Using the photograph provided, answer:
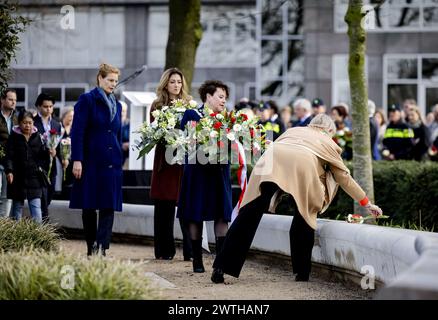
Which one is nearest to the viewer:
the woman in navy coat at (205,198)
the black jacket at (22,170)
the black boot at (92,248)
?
the woman in navy coat at (205,198)

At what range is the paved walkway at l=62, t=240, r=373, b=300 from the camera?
8539 mm

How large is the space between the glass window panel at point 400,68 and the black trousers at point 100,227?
23.5 m

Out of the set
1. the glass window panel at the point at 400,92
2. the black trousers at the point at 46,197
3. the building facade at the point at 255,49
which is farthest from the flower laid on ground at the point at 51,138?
the glass window panel at the point at 400,92

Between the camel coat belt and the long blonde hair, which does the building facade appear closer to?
the long blonde hair

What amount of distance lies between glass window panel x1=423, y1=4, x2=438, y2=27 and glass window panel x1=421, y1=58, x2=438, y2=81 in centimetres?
109

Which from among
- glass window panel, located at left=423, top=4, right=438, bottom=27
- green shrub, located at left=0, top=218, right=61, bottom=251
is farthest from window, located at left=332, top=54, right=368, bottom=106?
green shrub, located at left=0, top=218, right=61, bottom=251

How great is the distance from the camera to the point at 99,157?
35.8 ft

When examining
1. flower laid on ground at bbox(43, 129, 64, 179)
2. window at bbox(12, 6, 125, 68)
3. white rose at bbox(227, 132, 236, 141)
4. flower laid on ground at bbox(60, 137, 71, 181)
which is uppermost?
window at bbox(12, 6, 125, 68)

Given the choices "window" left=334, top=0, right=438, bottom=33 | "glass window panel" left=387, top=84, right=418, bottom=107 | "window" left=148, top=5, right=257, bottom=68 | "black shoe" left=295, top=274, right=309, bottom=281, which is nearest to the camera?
"black shoe" left=295, top=274, right=309, bottom=281

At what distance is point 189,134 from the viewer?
33.7 ft

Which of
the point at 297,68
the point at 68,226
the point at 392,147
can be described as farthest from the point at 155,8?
the point at 68,226

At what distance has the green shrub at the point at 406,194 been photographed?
1277cm

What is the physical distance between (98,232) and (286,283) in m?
2.27

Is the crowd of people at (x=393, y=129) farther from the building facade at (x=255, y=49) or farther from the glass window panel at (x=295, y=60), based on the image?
the glass window panel at (x=295, y=60)
